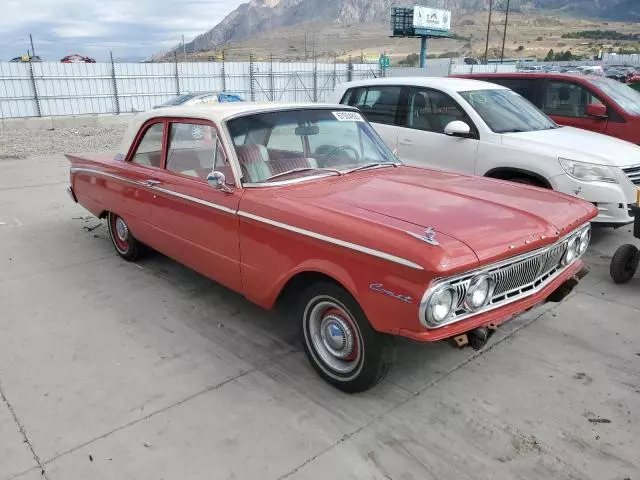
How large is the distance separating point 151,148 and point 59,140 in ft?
41.7

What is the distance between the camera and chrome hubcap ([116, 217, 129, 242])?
534 cm

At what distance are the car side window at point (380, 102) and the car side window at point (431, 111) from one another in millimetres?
245

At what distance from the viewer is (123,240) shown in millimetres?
5461

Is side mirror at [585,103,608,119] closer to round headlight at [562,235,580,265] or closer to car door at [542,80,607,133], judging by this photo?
car door at [542,80,607,133]

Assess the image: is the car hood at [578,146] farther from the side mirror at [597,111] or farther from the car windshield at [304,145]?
the car windshield at [304,145]

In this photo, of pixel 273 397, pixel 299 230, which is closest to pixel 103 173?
pixel 299 230

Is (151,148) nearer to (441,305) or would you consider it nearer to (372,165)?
(372,165)

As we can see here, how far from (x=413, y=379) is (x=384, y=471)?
33.8 inches

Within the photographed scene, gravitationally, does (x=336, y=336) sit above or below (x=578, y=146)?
below

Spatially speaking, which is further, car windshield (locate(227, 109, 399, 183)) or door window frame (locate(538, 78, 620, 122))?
door window frame (locate(538, 78, 620, 122))

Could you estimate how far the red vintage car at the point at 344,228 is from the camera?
2682 millimetres

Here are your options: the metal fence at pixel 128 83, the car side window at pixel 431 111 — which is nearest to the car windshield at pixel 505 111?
the car side window at pixel 431 111

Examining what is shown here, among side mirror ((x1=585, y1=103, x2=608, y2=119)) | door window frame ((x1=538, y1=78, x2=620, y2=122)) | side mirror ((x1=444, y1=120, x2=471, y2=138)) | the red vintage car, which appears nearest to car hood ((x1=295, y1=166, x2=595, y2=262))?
the red vintage car

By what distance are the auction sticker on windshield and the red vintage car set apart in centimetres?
2
